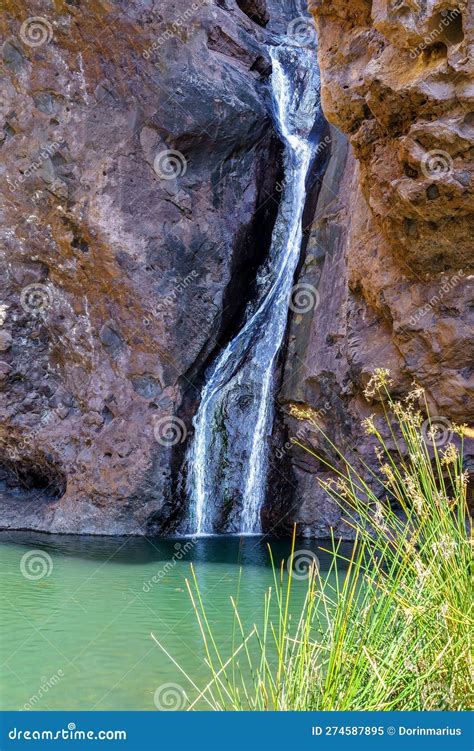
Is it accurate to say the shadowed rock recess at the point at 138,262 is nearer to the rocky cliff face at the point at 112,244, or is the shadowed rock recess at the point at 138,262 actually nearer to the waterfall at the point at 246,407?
the rocky cliff face at the point at 112,244

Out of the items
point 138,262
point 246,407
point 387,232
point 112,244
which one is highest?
point 387,232

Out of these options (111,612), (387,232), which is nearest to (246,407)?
(387,232)

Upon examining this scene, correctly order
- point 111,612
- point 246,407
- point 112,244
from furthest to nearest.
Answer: point 246,407 < point 112,244 < point 111,612

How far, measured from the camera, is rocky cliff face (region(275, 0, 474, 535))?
6.03 m

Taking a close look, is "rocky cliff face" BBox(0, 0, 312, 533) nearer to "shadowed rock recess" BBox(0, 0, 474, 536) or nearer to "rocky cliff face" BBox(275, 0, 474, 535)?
"shadowed rock recess" BBox(0, 0, 474, 536)

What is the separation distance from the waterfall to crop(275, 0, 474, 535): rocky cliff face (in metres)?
0.42

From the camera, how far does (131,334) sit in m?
10.2

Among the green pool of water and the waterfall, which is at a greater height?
the waterfall

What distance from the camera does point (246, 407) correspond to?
10.5 meters

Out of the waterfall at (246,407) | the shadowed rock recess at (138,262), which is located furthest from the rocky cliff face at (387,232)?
the waterfall at (246,407)

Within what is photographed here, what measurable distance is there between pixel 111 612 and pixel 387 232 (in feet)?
14.2

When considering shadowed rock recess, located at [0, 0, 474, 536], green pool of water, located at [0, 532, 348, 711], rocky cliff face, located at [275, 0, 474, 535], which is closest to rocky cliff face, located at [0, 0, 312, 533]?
shadowed rock recess, located at [0, 0, 474, 536]

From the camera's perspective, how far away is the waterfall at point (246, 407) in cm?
1024

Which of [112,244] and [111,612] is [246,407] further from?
[111,612]
